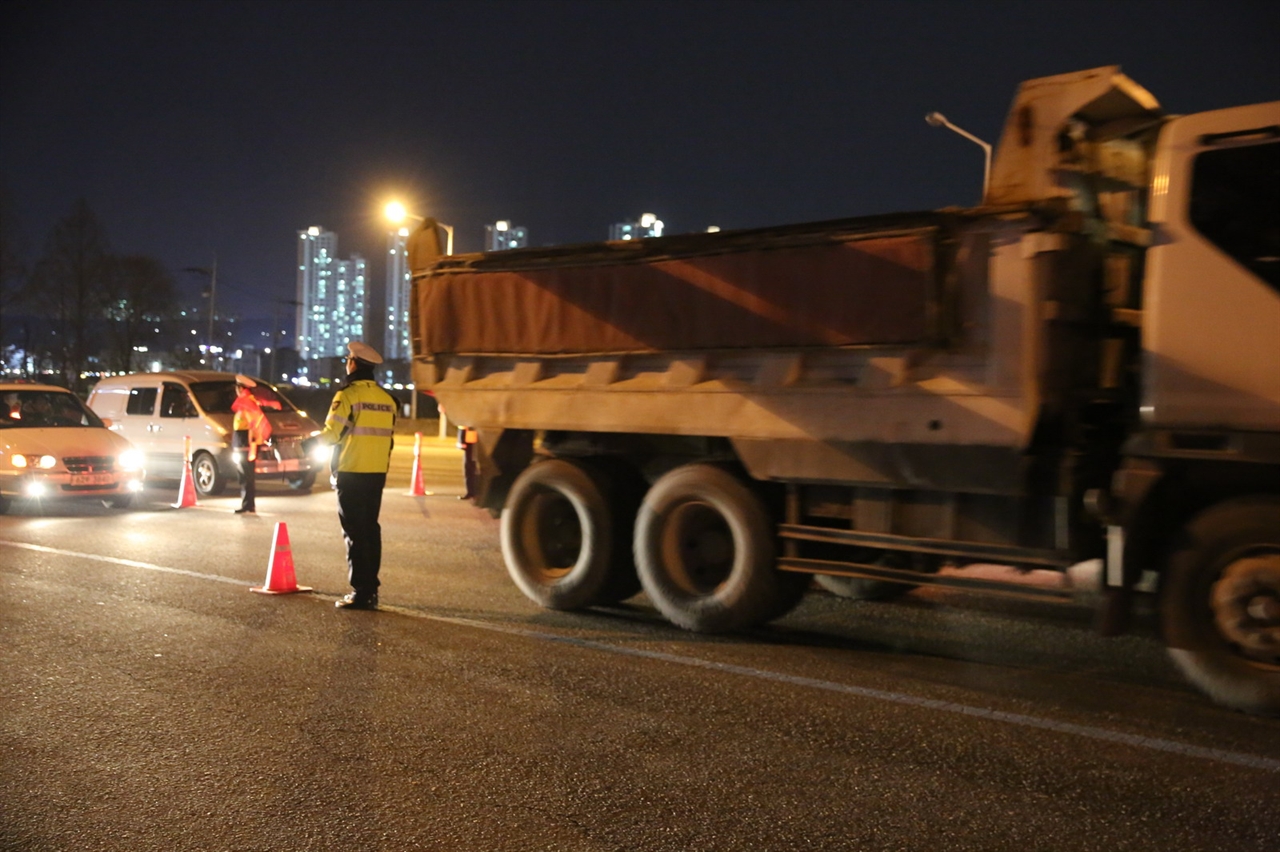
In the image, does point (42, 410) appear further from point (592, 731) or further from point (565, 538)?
point (592, 731)

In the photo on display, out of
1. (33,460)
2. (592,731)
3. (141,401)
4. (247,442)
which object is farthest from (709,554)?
(141,401)

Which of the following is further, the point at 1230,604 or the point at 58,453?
the point at 58,453

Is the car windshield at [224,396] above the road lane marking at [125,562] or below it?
above

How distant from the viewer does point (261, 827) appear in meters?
4.07

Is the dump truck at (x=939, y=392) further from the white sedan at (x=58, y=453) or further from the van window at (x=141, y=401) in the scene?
the van window at (x=141, y=401)

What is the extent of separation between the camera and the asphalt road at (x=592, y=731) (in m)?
4.10

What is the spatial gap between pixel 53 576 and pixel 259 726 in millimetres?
4840

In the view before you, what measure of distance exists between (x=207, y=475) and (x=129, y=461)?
2072 millimetres

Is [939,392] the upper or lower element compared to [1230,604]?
upper

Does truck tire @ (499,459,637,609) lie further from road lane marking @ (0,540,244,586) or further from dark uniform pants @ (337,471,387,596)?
road lane marking @ (0,540,244,586)

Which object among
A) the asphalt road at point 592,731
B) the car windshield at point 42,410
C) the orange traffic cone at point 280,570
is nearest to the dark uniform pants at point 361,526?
the asphalt road at point 592,731

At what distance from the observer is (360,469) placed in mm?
8070

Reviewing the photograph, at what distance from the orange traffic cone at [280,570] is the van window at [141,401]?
926 centimetres

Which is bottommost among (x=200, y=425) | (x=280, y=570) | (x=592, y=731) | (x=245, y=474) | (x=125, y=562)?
(x=592, y=731)
